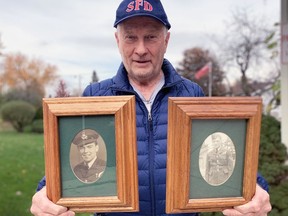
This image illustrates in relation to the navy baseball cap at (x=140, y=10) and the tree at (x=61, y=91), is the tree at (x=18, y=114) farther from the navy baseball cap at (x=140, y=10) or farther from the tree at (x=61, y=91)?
the navy baseball cap at (x=140, y=10)

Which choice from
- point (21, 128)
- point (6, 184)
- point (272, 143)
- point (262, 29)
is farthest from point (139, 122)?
point (21, 128)

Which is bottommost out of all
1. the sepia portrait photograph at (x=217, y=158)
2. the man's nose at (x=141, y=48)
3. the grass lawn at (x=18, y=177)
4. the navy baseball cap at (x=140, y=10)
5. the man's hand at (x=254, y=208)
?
the grass lawn at (x=18, y=177)

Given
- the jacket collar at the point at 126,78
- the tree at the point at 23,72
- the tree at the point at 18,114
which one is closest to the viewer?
the jacket collar at the point at 126,78

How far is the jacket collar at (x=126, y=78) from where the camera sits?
4.65 ft

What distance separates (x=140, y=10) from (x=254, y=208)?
68cm

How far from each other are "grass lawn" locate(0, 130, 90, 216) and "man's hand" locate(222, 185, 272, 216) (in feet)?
13.1

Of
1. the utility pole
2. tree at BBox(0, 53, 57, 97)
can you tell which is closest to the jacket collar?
the utility pole

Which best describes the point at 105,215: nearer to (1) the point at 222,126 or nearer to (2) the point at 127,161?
(2) the point at 127,161

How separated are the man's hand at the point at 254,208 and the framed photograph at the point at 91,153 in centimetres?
29

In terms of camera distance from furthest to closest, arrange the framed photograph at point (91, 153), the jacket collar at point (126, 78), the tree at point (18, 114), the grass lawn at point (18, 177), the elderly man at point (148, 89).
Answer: the tree at point (18, 114) → the grass lawn at point (18, 177) → the jacket collar at point (126, 78) → the elderly man at point (148, 89) → the framed photograph at point (91, 153)

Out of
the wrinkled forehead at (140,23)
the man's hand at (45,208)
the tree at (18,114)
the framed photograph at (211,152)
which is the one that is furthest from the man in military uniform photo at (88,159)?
the tree at (18,114)

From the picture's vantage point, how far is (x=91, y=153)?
120 centimetres

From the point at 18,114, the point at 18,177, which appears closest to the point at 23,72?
the point at 18,114

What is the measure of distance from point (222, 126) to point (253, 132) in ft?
0.30
